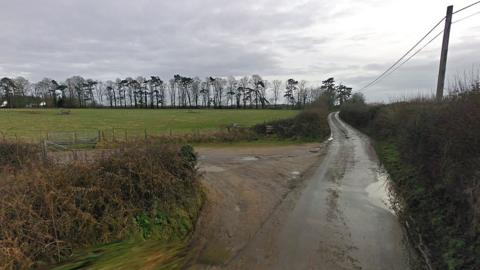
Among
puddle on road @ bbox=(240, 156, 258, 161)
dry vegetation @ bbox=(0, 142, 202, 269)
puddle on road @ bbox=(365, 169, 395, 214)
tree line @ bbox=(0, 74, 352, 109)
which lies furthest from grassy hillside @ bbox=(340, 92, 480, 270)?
tree line @ bbox=(0, 74, 352, 109)

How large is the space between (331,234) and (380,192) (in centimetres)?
437

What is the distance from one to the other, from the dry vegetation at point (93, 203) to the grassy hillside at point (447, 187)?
17.1 ft

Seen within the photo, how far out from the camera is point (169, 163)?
7.60 meters

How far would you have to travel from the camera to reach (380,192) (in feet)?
32.4

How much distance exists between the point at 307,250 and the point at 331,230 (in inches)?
47.6

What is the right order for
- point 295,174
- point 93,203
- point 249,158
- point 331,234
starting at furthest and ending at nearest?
point 249,158
point 295,174
point 331,234
point 93,203

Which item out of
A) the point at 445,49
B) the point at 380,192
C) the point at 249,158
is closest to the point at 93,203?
the point at 380,192

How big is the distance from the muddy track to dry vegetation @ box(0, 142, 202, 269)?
1042 mm

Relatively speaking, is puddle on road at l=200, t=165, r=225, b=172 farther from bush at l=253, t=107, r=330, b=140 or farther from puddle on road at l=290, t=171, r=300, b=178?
bush at l=253, t=107, r=330, b=140

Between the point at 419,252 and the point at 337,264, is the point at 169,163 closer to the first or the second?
the point at 337,264

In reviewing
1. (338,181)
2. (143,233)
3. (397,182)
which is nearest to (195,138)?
(338,181)

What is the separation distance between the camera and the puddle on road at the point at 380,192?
8614 millimetres

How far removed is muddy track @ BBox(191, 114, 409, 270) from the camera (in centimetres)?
551

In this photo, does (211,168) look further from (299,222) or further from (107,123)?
(107,123)
